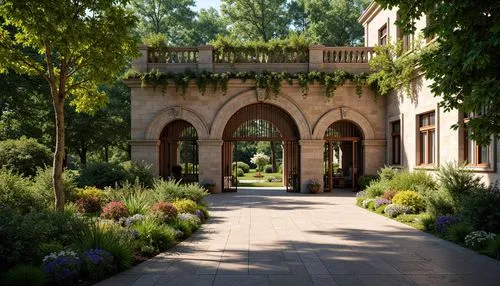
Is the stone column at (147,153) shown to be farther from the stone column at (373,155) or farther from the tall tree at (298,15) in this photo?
the tall tree at (298,15)

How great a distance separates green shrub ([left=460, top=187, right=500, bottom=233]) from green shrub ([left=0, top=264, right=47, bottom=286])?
7.93 m

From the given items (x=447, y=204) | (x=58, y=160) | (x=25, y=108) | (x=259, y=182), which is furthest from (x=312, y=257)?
(x=259, y=182)

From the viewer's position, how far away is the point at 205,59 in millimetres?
20469

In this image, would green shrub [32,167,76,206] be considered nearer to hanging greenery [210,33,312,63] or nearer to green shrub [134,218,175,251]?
green shrub [134,218,175,251]

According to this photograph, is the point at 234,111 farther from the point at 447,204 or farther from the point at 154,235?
the point at 154,235

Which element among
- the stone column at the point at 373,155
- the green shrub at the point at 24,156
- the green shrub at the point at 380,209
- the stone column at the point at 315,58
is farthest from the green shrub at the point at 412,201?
the green shrub at the point at 24,156

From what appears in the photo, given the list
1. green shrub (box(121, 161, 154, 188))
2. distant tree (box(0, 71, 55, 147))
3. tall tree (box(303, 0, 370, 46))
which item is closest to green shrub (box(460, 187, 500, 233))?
green shrub (box(121, 161, 154, 188))

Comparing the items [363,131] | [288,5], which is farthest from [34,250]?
[288,5]

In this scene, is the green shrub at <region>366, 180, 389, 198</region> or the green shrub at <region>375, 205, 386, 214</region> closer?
the green shrub at <region>375, 205, 386, 214</region>

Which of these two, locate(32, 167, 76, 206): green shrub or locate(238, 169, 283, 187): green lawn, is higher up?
locate(32, 167, 76, 206): green shrub

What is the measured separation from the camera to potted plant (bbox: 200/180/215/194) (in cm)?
2009

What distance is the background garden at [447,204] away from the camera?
875 cm

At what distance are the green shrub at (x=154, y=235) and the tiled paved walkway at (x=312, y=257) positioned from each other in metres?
0.22

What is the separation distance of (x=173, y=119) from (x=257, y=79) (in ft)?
13.9
